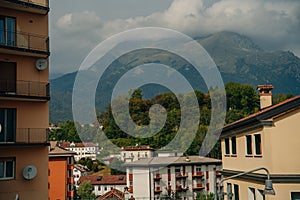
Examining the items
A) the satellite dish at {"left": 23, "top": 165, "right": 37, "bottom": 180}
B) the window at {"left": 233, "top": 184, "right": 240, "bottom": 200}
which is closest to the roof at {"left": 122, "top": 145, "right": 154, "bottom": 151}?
the window at {"left": 233, "top": 184, "right": 240, "bottom": 200}

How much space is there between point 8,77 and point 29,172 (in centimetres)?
377

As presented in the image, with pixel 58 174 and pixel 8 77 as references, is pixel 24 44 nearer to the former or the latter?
pixel 8 77

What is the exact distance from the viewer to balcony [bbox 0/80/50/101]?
14562 mm

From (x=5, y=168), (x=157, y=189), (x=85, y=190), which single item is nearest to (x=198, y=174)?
(x=157, y=189)

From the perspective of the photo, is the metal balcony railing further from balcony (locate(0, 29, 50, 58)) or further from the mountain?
the mountain

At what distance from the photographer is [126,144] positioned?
1553 inches

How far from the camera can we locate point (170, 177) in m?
39.9

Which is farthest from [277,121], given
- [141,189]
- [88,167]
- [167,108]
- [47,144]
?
[88,167]

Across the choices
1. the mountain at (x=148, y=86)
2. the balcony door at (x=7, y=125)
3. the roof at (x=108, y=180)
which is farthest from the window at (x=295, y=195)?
the roof at (x=108, y=180)

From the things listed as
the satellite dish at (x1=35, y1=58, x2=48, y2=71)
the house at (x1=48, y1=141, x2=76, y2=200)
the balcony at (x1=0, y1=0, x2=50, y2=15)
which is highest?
the balcony at (x1=0, y1=0, x2=50, y2=15)

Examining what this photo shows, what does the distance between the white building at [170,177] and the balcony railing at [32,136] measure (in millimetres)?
20445

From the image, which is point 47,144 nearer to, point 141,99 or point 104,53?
point 104,53

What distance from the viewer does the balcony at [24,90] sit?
14.6 meters

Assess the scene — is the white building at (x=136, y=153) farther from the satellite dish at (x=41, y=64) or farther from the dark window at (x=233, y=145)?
the satellite dish at (x=41, y=64)
